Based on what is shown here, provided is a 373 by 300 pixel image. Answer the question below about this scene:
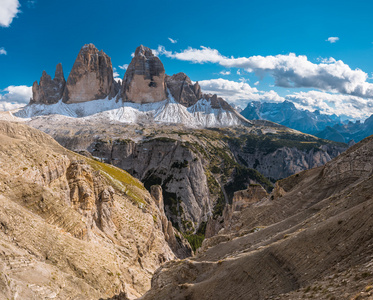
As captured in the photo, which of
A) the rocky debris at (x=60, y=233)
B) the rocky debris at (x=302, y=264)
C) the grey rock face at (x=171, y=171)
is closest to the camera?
the rocky debris at (x=302, y=264)

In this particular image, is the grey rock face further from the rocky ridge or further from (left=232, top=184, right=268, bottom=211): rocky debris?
(left=232, top=184, right=268, bottom=211): rocky debris

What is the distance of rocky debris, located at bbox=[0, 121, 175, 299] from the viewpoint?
23.0 metres

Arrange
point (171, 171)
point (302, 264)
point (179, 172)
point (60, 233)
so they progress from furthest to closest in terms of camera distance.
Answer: point (171, 171) → point (179, 172) → point (60, 233) → point (302, 264)

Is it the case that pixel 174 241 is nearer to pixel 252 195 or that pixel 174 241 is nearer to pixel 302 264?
pixel 252 195

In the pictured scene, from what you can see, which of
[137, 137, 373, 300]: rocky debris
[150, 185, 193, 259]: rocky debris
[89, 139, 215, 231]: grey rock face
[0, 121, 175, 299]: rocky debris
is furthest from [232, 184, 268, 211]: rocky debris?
[89, 139, 215, 231]: grey rock face

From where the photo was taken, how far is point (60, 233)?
29.8 m

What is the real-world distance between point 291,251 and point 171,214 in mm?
114228

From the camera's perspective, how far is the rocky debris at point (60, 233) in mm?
23000

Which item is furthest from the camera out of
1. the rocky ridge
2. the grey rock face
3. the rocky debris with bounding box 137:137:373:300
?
the rocky ridge

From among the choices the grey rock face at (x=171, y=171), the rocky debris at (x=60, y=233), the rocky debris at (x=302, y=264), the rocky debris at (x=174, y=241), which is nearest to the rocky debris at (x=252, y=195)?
the rocky debris at (x=174, y=241)

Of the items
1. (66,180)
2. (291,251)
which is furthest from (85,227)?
(291,251)

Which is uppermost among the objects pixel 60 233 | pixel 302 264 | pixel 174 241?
pixel 60 233

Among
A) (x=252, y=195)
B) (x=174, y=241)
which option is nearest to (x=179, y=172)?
(x=174, y=241)

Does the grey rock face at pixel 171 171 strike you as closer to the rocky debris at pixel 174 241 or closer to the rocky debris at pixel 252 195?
the rocky debris at pixel 174 241
